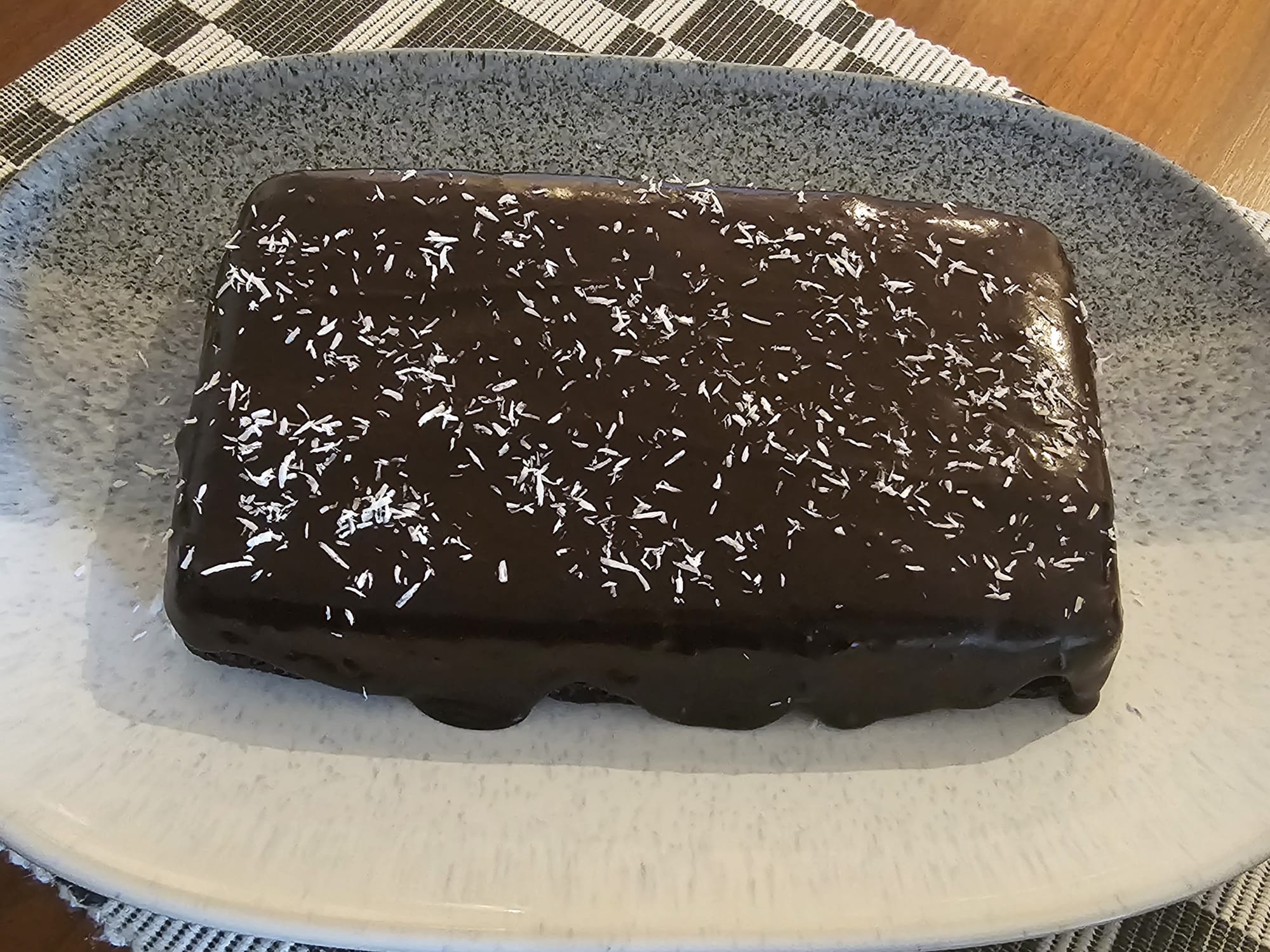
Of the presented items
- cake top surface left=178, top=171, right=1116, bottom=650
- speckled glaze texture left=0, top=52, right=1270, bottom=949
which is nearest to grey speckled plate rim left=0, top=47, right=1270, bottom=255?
speckled glaze texture left=0, top=52, right=1270, bottom=949

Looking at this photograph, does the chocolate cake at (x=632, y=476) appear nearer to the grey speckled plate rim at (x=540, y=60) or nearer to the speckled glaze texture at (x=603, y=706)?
the speckled glaze texture at (x=603, y=706)

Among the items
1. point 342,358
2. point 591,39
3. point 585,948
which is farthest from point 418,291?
point 591,39

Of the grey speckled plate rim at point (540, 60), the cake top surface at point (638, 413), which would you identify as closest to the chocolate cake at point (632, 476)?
the cake top surface at point (638, 413)

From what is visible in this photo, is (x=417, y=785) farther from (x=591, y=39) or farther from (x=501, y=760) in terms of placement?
(x=591, y=39)

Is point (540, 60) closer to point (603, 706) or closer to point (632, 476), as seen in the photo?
point (632, 476)

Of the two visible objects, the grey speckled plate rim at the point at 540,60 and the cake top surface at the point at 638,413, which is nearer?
the cake top surface at the point at 638,413

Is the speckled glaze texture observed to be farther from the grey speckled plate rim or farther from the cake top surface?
the cake top surface
